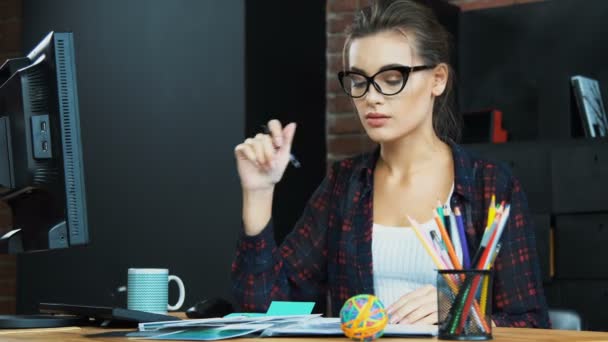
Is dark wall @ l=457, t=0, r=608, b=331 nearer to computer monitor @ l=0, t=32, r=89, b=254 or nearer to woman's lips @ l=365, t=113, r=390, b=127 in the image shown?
woman's lips @ l=365, t=113, r=390, b=127

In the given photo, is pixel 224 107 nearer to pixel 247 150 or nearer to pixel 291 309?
pixel 247 150

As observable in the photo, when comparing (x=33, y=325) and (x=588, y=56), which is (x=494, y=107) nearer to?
(x=588, y=56)

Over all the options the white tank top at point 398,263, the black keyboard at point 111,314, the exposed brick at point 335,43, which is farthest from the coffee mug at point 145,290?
the exposed brick at point 335,43

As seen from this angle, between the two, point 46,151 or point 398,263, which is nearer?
point 46,151

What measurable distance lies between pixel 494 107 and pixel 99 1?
1.38 m

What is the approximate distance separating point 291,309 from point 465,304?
44cm

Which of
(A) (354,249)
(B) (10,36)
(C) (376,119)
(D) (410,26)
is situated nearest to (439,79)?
(D) (410,26)

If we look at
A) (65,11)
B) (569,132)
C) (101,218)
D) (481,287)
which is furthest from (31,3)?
(481,287)

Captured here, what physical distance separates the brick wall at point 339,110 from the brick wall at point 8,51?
4.41ft

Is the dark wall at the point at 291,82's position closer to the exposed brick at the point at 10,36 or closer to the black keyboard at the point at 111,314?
the exposed brick at the point at 10,36

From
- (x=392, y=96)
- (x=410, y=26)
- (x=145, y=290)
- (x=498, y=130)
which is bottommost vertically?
(x=145, y=290)

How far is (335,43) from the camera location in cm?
346

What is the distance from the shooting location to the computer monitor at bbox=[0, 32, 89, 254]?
157 cm

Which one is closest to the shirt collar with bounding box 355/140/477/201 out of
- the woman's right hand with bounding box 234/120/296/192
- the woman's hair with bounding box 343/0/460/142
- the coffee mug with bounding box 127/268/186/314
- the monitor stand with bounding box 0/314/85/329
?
the woman's hair with bounding box 343/0/460/142
